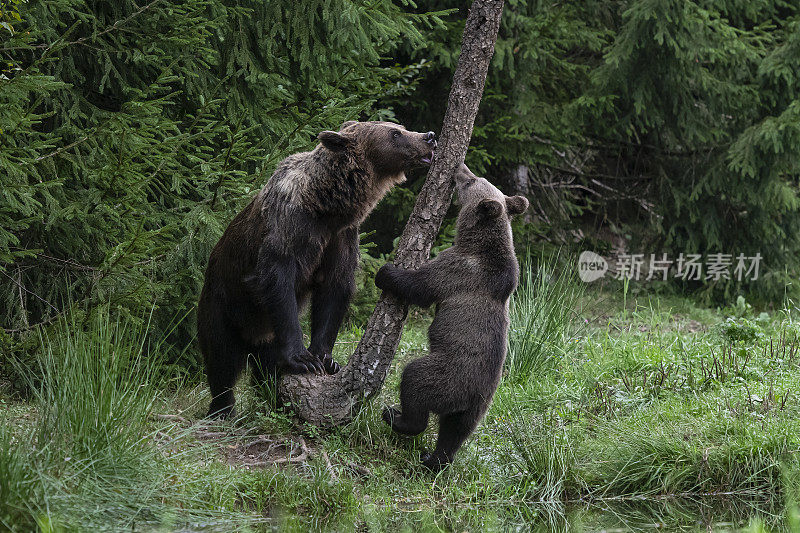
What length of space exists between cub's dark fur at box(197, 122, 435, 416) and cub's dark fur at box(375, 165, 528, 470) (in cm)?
48

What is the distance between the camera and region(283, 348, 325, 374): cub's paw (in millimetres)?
5387

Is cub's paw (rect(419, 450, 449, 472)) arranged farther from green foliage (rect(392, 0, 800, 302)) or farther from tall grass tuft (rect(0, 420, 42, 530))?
green foliage (rect(392, 0, 800, 302))

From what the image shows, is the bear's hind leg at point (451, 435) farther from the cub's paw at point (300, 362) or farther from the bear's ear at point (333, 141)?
the bear's ear at point (333, 141)

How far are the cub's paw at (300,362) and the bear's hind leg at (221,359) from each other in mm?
596

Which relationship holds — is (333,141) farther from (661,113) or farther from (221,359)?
(661,113)

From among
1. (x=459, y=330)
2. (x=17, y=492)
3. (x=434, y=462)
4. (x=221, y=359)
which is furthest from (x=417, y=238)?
(x=17, y=492)

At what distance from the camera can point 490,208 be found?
217 inches

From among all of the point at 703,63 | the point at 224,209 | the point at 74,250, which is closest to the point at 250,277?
the point at 224,209

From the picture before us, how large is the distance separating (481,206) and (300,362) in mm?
1603

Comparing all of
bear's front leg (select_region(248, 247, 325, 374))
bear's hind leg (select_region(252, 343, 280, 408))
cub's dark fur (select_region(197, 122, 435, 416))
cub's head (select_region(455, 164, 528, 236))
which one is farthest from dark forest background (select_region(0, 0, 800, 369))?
cub's head (select_region(455, 164, 528, 236))

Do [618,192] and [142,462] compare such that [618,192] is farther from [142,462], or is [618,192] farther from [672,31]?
[142,462]

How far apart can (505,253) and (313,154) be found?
4.85 feet

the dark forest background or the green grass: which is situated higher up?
the dark forest background

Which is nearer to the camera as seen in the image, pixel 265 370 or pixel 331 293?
pixel 331 293
